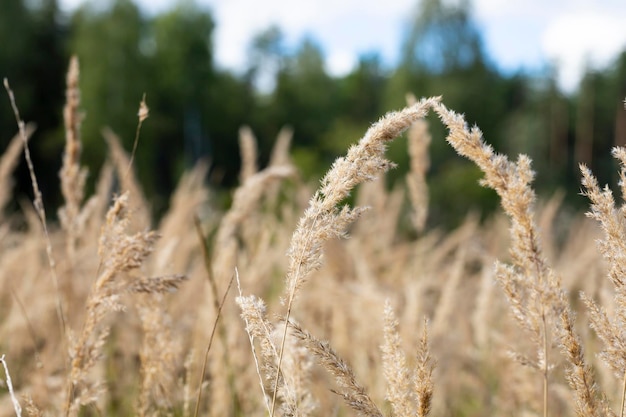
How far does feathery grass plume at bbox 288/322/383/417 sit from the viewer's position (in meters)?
1.00

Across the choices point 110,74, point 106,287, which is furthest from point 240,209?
point 110,74

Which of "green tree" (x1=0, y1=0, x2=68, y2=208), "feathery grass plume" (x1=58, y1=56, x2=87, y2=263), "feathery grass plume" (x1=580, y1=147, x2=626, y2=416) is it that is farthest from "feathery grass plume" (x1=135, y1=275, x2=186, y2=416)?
"green tree" (x1=0, y1=0, x2=68, y2=208)

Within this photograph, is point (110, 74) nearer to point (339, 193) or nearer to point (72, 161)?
point (72, 161)

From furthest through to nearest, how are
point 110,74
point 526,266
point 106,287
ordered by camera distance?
point 110,74, point 106,287, point 526,266

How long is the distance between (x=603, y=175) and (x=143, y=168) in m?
23.6

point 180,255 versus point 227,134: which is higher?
point 227,134

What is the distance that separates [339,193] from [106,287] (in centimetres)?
51

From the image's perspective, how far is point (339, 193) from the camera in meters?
1.01

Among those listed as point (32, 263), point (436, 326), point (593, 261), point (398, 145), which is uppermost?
point (398, 145)

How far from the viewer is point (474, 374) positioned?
132 inches

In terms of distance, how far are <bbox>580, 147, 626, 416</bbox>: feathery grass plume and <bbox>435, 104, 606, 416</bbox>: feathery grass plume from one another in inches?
1.5

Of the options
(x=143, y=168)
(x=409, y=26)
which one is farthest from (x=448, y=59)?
(x=143, y=168)

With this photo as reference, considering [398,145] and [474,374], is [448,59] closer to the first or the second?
[398,145]

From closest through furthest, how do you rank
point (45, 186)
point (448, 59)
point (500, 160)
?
point (500, 160)
point (45, 186)
point (448, 59)
